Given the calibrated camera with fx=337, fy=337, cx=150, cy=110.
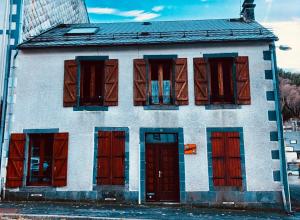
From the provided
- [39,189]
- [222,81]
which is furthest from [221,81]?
[39,189]

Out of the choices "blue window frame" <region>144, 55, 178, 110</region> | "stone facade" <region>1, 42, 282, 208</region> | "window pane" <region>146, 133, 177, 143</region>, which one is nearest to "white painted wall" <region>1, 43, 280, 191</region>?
"stone facade" <region>1, 42, 282, 208</region>

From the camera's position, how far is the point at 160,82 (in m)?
11.9

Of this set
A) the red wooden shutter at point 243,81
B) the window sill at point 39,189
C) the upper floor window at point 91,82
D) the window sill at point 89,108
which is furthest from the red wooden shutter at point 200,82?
the window sill at point 39,189

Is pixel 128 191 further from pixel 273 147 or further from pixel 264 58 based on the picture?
pixel 264 58

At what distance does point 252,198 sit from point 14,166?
26.0 feet

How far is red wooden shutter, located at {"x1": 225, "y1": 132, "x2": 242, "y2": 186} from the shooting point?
1095 cm

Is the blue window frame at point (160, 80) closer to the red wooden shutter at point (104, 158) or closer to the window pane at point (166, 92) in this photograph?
the window pane at point (166, 92)

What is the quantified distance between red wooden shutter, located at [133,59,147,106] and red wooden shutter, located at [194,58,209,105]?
5.82ft

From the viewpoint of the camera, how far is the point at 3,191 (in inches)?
442

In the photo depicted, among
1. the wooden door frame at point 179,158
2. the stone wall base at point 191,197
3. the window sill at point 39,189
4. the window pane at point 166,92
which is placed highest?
the window pane at point 166,92

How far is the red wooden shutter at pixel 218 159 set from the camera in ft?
36.0

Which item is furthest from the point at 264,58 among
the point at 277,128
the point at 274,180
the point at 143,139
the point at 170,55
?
the point at 143,139

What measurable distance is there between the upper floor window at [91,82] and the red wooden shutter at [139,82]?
0.65 metres

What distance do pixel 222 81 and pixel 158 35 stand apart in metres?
2.96
